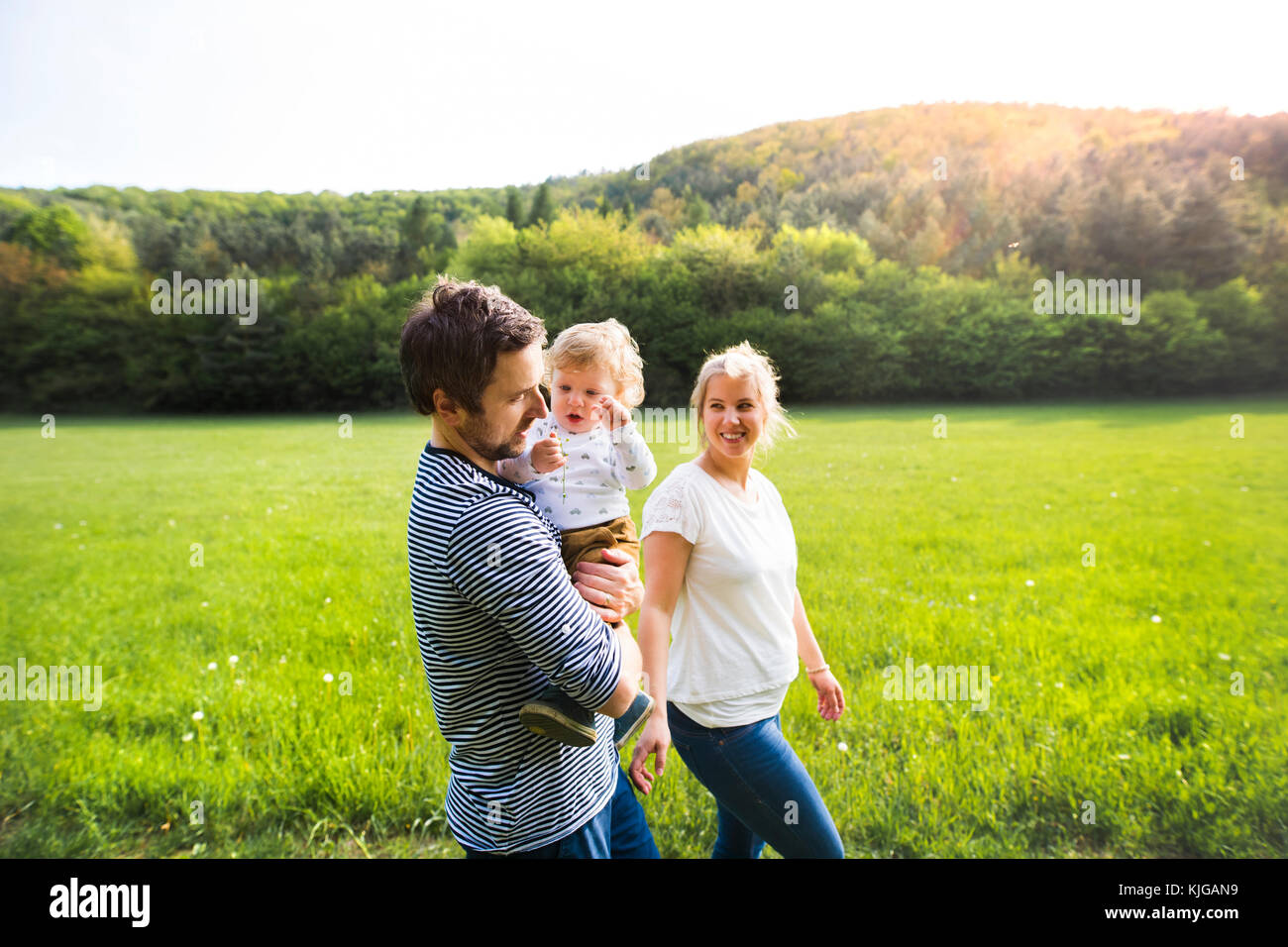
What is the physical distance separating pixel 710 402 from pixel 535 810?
1258mm

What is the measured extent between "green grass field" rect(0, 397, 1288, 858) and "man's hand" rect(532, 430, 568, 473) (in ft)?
6.27

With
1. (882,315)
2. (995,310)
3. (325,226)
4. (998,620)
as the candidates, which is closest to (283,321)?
(325,226)

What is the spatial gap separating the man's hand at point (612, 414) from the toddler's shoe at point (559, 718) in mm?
892

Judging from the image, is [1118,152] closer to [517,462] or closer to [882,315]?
[882,315]

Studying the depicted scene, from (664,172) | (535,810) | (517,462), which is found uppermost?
(664,172)

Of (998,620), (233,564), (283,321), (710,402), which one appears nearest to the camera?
(710,402)

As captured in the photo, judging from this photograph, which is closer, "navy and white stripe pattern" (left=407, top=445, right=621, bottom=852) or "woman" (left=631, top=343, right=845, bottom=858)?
"navy and white stripe pattern" (left=407, top=445, right=621, bottom=852)

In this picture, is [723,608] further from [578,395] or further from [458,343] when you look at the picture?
[458,343]

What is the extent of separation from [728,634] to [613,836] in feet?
2.07

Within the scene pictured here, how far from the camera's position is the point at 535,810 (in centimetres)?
146
